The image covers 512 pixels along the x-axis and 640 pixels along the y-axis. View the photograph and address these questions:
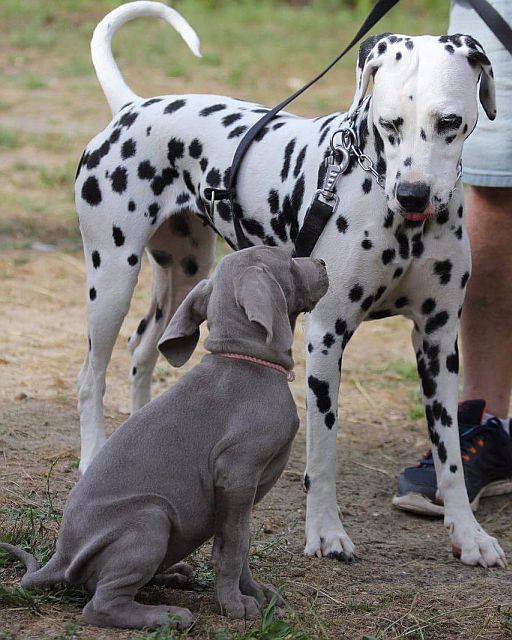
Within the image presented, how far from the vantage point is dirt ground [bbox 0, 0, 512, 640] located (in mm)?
3410

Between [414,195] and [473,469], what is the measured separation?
5.55 feet

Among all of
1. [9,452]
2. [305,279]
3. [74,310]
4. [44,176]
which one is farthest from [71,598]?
[44,176]

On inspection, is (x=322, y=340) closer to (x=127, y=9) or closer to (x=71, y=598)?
(x=71, y=598)

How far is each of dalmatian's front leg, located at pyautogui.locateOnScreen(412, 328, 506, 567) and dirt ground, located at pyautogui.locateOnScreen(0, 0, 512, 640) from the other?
0.40 ft

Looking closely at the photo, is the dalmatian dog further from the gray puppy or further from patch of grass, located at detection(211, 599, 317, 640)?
patch of grass, located at detection(211, 599, 317, 640)

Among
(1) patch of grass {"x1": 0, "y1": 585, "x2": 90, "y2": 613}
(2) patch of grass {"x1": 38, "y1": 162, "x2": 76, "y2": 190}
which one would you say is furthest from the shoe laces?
(2) patch of grass {"x1": 38, "y1": 162, "x2": 76, "y2": 190}

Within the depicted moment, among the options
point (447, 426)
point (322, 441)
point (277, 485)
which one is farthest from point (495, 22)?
point (277, 485)

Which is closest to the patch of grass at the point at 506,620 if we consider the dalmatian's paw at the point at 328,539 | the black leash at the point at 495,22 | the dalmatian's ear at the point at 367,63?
the dalmatian's paw at the point at 328,539

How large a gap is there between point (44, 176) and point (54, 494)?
5744mm

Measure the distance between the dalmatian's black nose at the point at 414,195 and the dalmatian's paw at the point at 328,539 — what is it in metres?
1.24

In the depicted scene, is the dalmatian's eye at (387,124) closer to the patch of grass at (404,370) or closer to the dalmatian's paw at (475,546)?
the dalmatian's paw at (475,546)

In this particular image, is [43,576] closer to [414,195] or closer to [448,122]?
[414,195]

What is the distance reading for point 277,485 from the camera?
16.1 feet

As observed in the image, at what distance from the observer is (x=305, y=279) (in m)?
3.47
